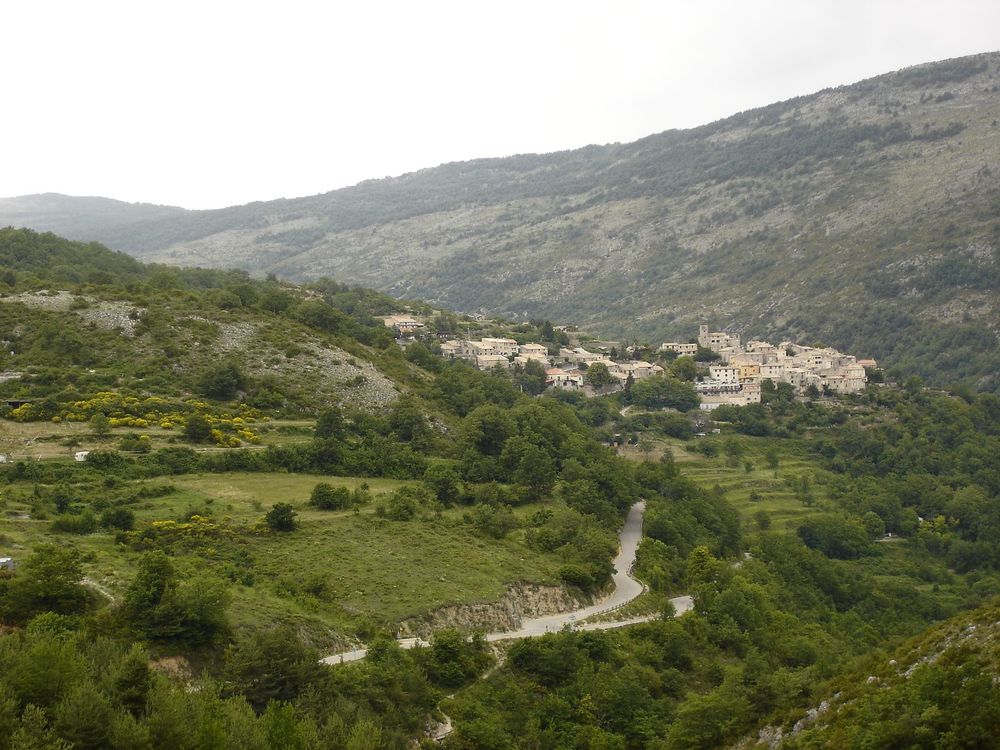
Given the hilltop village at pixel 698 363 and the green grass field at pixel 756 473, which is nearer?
the green grass field at pixel 756 473

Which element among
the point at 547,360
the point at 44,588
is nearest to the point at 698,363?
the point at 547,360

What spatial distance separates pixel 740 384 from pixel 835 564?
37.7m

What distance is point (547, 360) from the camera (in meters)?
101

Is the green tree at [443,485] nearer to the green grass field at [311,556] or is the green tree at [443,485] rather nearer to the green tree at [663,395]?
the green grass field at [311,556]

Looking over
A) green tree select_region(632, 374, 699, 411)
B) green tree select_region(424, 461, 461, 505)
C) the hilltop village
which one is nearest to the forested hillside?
green tree select_region(424, 461, 461, 505)

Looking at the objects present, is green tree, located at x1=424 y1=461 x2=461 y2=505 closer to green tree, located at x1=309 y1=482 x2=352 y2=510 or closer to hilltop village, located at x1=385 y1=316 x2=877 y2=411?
green tree, located at x1=309 y1=482 x2=352 y2=510

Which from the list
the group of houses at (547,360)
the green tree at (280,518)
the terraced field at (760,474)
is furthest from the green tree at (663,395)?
the green tree at (280,518)

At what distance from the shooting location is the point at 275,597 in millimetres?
30766

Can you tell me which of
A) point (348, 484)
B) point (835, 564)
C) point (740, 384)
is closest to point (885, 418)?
point (740, 384)

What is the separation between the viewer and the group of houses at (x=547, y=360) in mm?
93688

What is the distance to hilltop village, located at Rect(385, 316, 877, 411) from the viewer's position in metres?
93.9

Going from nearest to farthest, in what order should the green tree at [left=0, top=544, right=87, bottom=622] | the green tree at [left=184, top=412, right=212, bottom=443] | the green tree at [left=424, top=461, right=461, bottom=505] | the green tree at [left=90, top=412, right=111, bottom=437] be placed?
the green tree at [left=0, top=544, right=87, bottom=622]
the green tree at [left=90, top=412, right=111, bottom=437]
the green tree at [left=184, top=412, right=212, bottom=443]
the green tree at [left=424, top=461, right=461, bottom=505]

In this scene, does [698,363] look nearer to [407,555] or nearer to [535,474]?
[535,474]

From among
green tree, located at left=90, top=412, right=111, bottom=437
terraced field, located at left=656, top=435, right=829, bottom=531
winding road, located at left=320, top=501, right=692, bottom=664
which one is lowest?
terraced field, located at left=656, top=435, right=829, bottom=531
